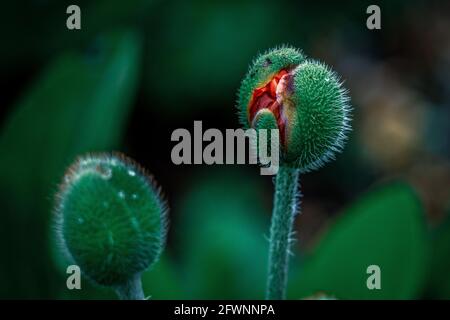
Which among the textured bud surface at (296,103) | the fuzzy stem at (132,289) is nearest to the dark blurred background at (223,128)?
the textured bud surface at (296,103)

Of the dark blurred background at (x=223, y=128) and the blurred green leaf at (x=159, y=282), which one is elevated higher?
the dark blurred background at (x=223, y=128)

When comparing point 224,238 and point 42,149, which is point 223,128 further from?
point 42,149

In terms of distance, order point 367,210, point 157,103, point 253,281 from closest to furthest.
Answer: point 367,210
point 253,281
point 157,103

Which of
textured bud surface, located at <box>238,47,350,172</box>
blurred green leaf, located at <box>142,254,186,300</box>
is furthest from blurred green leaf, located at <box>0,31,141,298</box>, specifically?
textured bud surface, located at <box>238,47,350,172</box>

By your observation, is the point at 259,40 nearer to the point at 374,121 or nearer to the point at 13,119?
the point at 374,121

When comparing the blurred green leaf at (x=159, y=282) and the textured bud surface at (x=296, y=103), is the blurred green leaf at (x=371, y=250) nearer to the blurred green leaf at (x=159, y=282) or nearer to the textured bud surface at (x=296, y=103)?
the blurred green leaf at (x=159, y=282)

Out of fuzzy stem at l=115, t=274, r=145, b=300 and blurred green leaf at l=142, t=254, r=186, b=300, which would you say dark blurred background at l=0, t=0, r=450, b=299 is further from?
fuzzy stem at l=115, t=274, r=145, b=300
